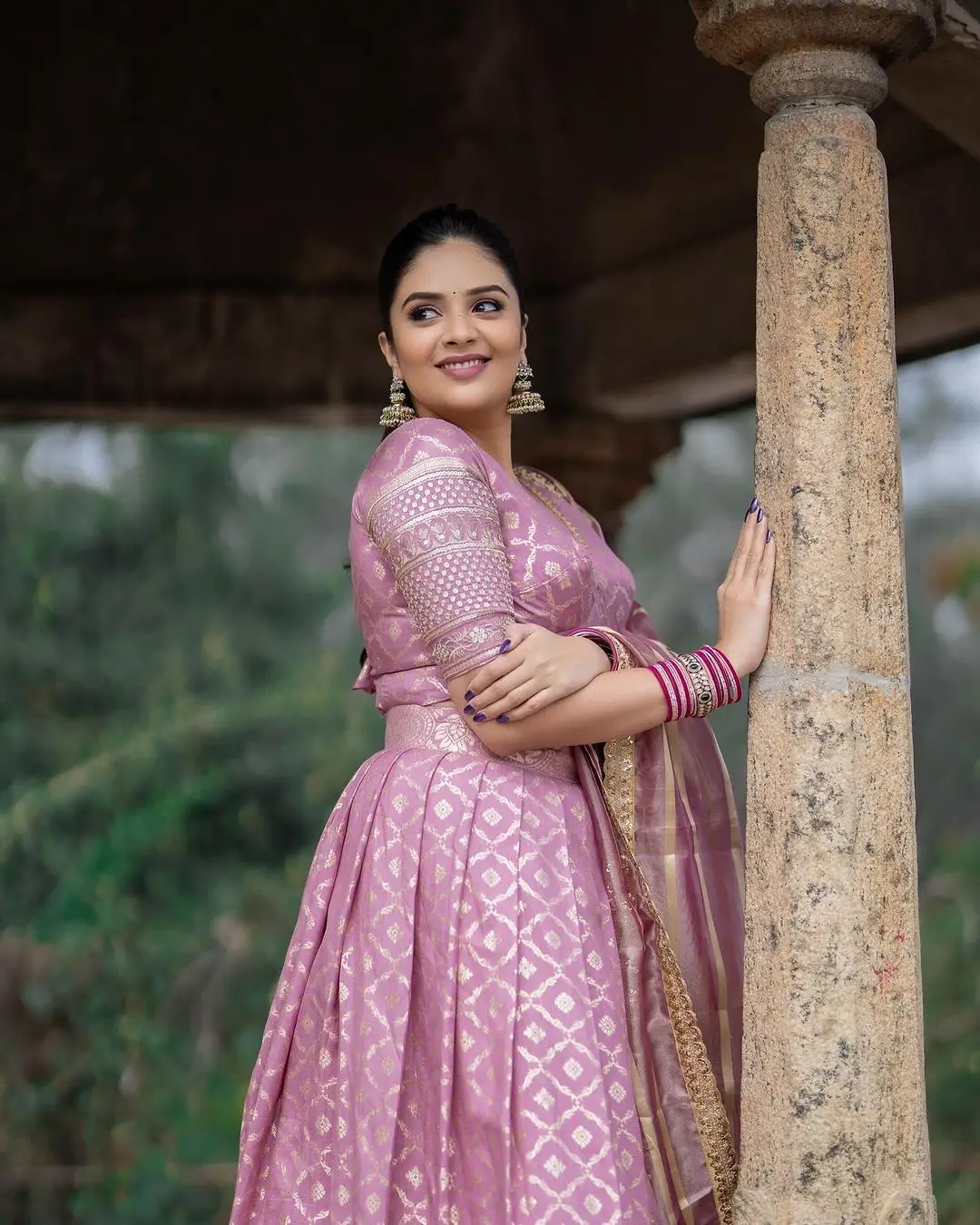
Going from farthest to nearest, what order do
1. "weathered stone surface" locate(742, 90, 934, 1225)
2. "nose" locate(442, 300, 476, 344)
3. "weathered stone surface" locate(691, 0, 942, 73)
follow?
"nose" locate(442, 300, 476, 344)
"weathered stone surface" locate(691, 0, 942, 73)
"weathered stone surface" locate(742, 90, 934, 1225)

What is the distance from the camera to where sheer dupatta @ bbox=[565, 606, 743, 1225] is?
2.87m

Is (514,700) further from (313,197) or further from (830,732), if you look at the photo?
(313,197)

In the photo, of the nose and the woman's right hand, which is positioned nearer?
the woman's right hand

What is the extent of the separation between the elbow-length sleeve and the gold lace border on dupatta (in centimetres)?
24

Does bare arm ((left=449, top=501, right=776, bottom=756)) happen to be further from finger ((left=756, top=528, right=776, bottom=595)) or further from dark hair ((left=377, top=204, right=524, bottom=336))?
dark hair ((left=377, top=204, right=524, bottom=336))

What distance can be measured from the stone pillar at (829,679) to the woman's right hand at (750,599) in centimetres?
3

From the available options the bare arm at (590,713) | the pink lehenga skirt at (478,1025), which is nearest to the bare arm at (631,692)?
the bare arm at (590,713)

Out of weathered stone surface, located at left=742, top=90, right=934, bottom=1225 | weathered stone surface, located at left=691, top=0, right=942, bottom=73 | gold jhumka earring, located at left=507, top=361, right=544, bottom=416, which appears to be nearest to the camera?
weathered stone surface, located at left=742, top=90, right=934, bottom=1225

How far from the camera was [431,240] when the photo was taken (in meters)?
→ 3.17

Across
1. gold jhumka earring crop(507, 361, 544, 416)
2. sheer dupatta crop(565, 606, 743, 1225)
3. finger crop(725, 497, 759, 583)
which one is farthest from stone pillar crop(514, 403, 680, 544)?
finger crop(725, 497, 759, 583)

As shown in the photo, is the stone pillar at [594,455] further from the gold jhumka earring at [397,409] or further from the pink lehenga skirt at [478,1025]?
the pink lehenga skirt at [478,1025]

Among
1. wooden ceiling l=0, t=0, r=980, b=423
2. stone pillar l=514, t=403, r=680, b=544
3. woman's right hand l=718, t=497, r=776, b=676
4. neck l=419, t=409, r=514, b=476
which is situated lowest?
woman's right hand l=718, t=497, r=776, b=676

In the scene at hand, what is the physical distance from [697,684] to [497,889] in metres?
0.43

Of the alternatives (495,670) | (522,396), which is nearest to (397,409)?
(522,396)
